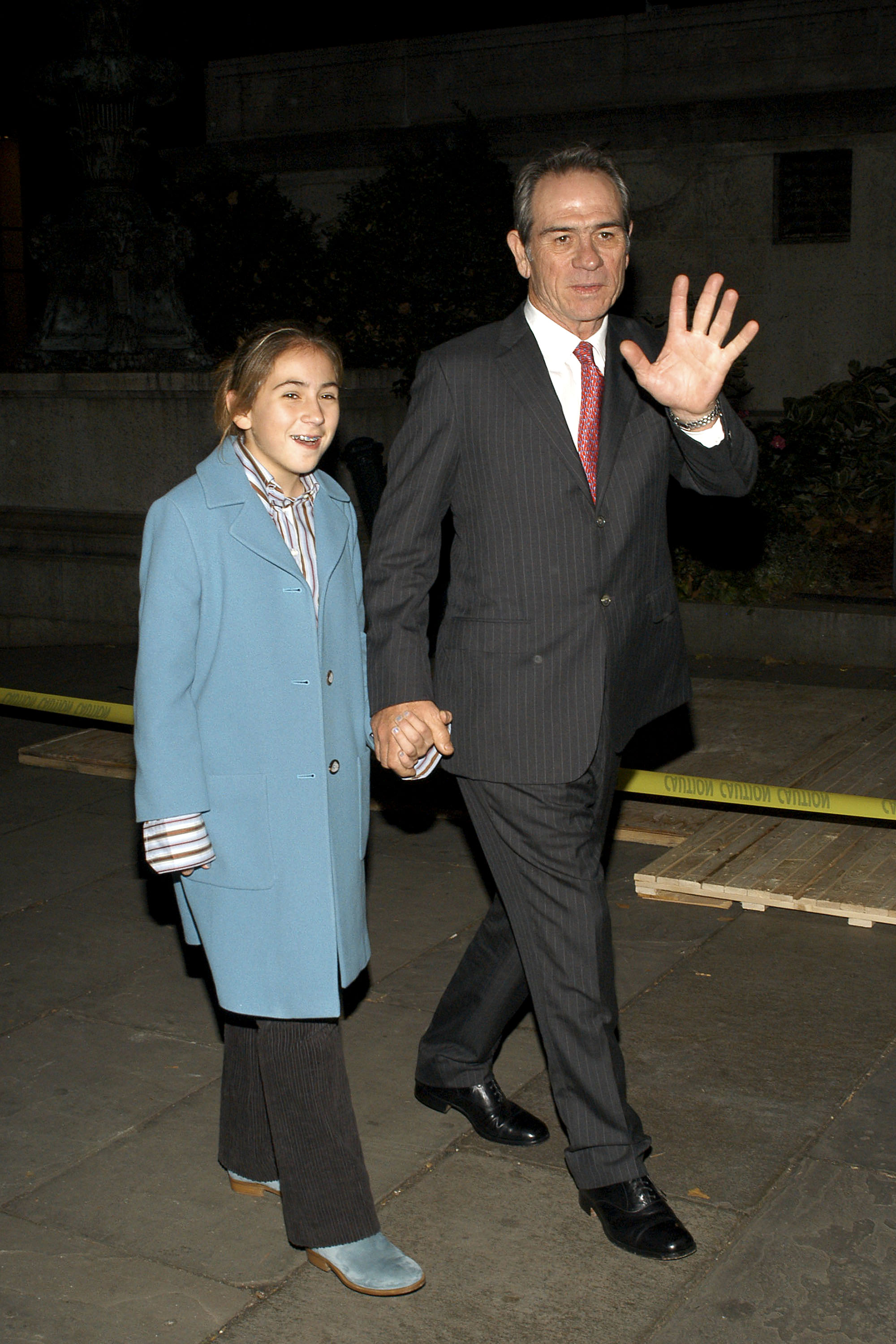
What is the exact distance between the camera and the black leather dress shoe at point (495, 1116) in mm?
3912

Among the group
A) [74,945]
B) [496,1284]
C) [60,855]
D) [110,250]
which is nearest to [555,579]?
[496,1284]

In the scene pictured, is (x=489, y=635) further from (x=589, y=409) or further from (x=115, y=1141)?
(x=115, y=1141)

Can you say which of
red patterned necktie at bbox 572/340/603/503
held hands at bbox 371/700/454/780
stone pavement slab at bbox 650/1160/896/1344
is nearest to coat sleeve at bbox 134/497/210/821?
held hands at bbox 371/700/454/780

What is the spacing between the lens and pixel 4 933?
5.48m

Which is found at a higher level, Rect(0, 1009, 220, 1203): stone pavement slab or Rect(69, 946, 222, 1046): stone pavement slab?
Rect(69, 946, 222, 1046): stone pavement slab

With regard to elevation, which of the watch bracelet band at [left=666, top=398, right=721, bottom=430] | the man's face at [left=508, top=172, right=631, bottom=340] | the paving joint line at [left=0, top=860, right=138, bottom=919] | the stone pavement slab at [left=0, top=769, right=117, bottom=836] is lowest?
the paving joint line at [left=0, top=860, right=138, bottom=919]

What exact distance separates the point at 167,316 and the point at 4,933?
7.20 m

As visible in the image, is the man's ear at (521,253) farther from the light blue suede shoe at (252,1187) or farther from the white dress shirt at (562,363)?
the light blue suede shoe at (252,1187)

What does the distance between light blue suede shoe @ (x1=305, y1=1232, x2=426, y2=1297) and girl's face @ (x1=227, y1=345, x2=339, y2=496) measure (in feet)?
5.60

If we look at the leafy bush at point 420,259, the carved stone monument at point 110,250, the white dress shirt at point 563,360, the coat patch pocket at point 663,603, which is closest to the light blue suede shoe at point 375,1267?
the coat patch pocket at point 663,603

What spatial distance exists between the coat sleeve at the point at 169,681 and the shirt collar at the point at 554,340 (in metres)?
0.97

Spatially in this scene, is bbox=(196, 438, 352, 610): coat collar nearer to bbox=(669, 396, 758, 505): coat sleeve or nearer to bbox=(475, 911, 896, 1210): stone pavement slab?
bbox=(669, 396, 758, 505): coat sleeve

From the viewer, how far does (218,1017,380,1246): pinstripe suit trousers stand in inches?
129

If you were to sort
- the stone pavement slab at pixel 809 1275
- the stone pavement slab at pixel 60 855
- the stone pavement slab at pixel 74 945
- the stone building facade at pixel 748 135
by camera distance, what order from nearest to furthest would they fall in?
the stone pavement slab at pixel 809 1275, the stone pavement slab at pixel 74 945, the stone pavement slab at pixel 60 855, the stone building facade at pixel 748 135
